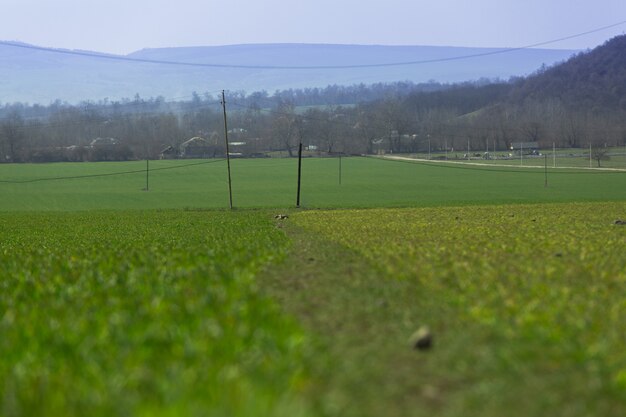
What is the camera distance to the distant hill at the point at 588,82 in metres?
144

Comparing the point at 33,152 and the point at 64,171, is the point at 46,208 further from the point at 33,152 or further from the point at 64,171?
the point at 33,152

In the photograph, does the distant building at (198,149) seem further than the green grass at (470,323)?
Yes

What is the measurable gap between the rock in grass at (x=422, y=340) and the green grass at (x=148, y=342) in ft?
3.56

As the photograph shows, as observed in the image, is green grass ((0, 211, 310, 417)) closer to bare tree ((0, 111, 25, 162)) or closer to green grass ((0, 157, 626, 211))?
green grass ((0, 157, 626, 211))

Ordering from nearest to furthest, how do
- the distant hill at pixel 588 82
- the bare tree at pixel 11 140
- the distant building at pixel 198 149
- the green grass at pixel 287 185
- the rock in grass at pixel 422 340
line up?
the rock in grass at pixel 422 340 < the green grass at pixel 287 185 < the bare tree at pixel 11 140 < the distant building at pixel 198 149 < the distant hill at pixel 588 82

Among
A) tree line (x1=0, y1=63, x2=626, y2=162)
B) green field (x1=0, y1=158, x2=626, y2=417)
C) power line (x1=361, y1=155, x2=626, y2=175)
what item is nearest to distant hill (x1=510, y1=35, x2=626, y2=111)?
tree line (x1=0, y1=63, x2=626, y2=162)

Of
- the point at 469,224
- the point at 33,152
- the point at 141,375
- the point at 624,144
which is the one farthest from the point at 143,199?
the point at 624,144

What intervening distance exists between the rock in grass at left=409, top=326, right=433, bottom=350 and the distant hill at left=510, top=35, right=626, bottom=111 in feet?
459

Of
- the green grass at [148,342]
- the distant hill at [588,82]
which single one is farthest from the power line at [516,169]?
the green grass at [148,342]

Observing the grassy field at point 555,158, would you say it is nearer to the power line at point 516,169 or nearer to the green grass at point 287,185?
the power line at point 516,169

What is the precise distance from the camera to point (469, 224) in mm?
27375

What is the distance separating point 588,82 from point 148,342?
152919 mm

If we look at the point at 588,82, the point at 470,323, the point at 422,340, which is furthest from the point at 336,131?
the point at 422,340

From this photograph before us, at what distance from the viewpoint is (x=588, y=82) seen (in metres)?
152
